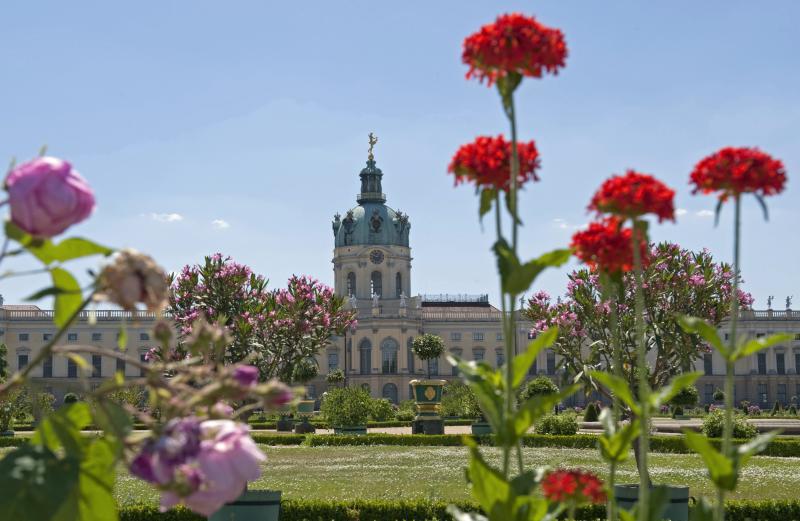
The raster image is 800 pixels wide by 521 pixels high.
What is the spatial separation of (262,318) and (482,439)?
46.9 feet

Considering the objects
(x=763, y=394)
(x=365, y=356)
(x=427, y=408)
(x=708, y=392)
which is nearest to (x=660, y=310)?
(x=427, y=408)

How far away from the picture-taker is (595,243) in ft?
7.77

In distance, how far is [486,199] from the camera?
2.37 m

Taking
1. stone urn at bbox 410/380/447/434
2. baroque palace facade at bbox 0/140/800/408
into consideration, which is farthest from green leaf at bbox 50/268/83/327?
baroque palace facade at bbox 0/140/800/408

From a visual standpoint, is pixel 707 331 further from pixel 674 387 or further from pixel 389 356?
pixel 389 356

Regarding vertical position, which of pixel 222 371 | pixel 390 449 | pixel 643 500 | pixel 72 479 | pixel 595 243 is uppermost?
pixel 595 243

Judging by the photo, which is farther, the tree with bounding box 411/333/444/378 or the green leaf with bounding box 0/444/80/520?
the tree with bounding box 411/333/444/378

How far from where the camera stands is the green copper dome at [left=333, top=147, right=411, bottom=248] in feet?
239

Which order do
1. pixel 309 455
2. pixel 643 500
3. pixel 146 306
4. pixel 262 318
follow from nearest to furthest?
pixel 146 306
pixel 643 500
pixel 262 318
pixel 309 455

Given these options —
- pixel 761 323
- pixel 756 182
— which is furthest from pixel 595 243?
pixel 761 323

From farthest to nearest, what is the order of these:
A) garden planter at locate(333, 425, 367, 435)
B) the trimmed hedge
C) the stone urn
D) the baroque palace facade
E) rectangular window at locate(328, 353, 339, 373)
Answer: rectangular window at locate(328, 353, 339, 373), the baroque palace facade, the stone urn, garden planter at locate(333, 425, 367, 435), the trimmed hedge

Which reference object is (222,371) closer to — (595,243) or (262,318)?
(595,243)

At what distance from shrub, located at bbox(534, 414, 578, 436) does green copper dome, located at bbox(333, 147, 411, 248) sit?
148 feet

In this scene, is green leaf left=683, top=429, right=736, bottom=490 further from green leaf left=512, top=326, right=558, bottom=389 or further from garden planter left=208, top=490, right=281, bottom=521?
garden planter left=208, top=490, right=281, bottom=521
